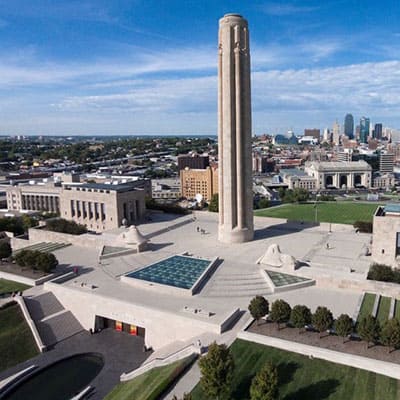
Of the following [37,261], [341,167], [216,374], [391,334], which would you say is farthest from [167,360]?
[341,167]

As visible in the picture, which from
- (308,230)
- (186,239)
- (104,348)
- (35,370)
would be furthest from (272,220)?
(35,370)

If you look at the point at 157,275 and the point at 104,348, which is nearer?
the point at 104,348

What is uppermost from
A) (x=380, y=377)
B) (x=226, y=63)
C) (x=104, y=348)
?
(x=226, y=63)

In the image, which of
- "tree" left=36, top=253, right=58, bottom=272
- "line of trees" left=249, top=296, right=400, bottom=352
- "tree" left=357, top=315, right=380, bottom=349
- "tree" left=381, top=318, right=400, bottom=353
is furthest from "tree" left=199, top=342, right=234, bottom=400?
"tree" left=36, top=253, right=58, bottom=272

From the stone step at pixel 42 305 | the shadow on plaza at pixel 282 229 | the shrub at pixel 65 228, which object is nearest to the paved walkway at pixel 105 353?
the stone step at pixel 42 305

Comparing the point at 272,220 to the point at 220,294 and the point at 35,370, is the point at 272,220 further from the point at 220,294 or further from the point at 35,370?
the point at 35,370

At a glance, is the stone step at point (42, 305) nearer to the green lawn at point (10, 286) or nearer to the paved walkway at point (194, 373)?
the green lawn at point (10, 286)
